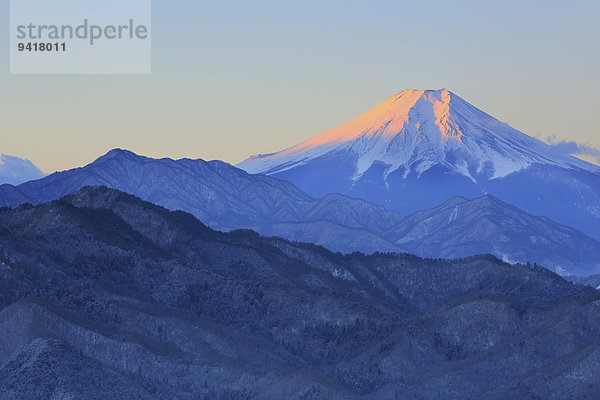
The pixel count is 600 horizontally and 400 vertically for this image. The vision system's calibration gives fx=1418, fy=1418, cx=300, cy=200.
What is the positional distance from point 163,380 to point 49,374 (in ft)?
51.2

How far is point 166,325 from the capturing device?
146375mm

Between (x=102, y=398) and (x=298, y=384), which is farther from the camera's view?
(x=298, y=384)

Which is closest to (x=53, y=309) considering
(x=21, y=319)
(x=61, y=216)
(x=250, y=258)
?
(x=21, y=319)

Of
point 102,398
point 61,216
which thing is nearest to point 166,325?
point 102,398

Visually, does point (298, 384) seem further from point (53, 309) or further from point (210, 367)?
point (53, 309)

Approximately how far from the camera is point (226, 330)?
503 feet

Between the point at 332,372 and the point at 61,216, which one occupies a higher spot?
the point at 61,216

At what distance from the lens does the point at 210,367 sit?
135m

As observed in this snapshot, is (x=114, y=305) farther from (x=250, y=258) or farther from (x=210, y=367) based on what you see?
(x=250, y=258)

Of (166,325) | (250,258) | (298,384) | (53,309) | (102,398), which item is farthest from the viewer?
(250,258)

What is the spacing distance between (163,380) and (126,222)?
69.4m

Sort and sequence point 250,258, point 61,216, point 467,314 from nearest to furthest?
1. point 467,314
2. point 61,216
3. point 250,258

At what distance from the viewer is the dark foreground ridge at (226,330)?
129500 millimetres

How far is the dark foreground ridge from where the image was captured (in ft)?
425
